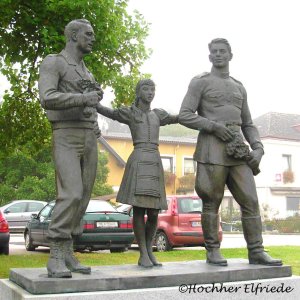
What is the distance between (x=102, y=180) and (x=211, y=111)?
25.7m

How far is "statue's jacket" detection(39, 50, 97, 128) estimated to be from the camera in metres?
5.25

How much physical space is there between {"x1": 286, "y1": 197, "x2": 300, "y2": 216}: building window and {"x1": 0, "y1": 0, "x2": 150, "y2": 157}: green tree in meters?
28.9

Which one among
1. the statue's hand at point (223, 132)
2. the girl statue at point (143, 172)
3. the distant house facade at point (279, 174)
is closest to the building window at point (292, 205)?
the distant house facade at point (279, 174)

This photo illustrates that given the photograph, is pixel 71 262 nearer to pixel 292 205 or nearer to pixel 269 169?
pixel 269 169

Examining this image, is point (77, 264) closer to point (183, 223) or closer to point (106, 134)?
point (183, 223)

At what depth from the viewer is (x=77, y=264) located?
18.0 ft

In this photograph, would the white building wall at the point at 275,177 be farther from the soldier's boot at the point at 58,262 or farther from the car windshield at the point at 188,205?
the soldier's boot at the point at 58,262

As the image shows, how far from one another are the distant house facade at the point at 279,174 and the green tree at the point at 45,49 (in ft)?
88.9

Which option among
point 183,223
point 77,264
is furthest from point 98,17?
point 77,264

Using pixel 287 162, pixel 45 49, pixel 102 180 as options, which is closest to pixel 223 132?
pixel 45 49

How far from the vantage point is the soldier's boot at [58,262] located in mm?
4988

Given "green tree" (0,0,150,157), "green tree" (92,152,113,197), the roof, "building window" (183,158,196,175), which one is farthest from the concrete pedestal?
the roof

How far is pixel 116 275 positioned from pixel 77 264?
45 cm

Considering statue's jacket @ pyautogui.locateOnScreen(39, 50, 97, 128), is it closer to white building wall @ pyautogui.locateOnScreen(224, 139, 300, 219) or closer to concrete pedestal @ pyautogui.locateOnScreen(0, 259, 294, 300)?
concrete pedestal @ pyautogui.locateOnScreen(0, 259, 294, 300)
